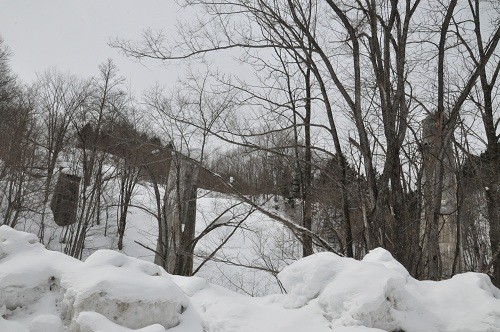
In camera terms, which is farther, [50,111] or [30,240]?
[50,111]

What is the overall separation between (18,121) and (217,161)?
43.1 ft

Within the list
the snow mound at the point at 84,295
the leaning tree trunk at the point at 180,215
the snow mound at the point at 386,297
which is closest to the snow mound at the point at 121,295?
the snow mound at the point at 84,295

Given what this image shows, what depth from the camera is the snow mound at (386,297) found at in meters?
2.82

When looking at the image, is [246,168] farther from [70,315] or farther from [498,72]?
[70,315]


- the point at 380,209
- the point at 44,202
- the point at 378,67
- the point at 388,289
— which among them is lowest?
the point at 388,289

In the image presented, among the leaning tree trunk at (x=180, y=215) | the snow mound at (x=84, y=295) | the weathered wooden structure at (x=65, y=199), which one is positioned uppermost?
the weathered wooden structure at (x=65, y=199)

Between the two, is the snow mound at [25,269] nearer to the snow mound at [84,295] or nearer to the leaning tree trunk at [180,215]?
the snow mound at [84,295]

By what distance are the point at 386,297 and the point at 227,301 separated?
142cm

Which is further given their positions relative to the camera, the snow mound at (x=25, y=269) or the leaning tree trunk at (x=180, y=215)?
the leaning tree trunk at (x=180, y=215)

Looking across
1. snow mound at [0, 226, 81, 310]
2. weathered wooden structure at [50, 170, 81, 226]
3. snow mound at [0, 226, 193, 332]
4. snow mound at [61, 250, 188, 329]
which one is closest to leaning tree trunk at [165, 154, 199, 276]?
snow mound at [0, 226, 81, 310]

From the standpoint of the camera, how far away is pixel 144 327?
2748mm

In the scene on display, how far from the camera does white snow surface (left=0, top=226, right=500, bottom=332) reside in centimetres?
278

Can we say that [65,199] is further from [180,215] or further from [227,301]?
[227,301]

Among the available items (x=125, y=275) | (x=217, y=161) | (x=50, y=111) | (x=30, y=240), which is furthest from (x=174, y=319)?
(x=50, y=111)
